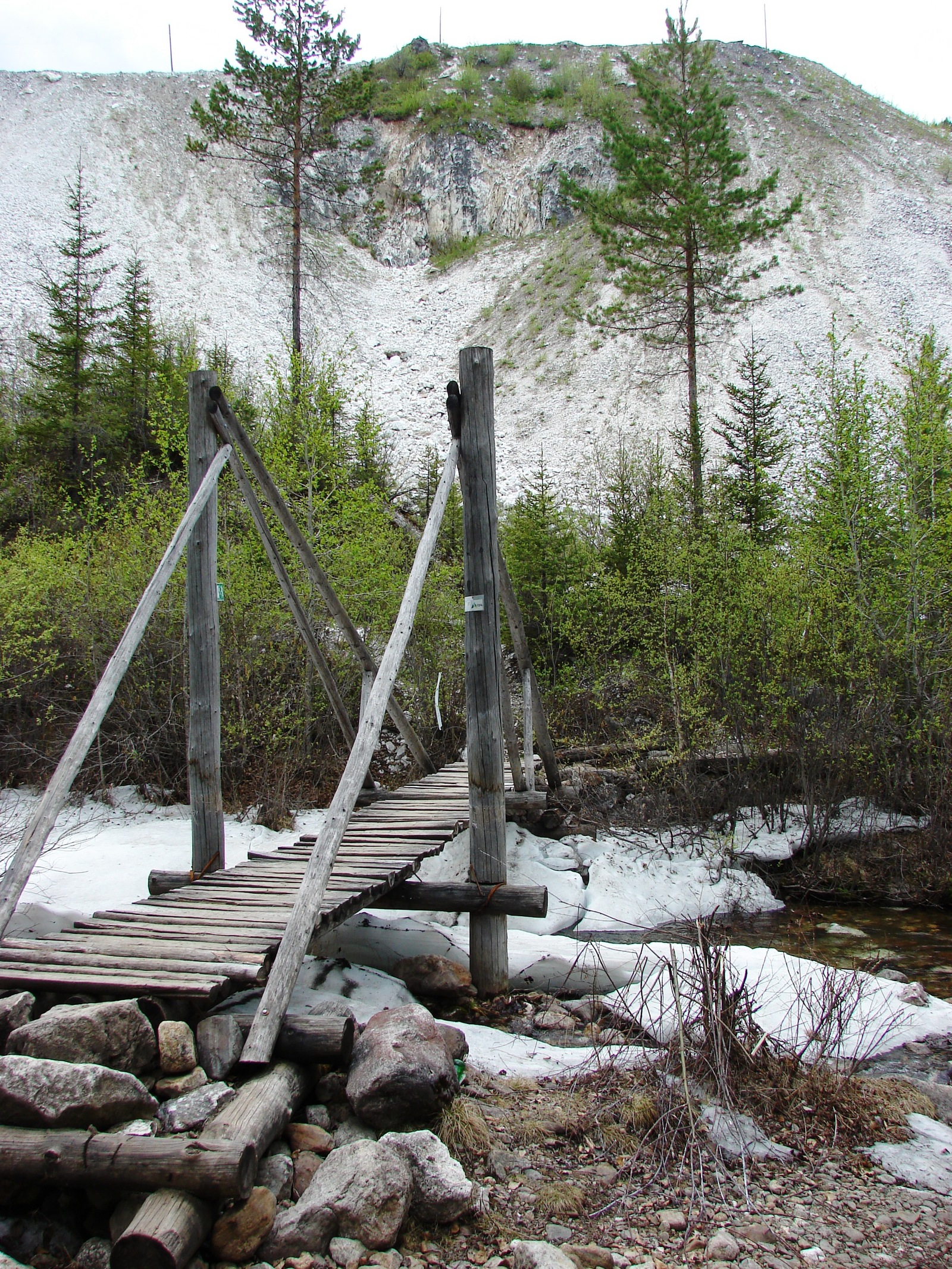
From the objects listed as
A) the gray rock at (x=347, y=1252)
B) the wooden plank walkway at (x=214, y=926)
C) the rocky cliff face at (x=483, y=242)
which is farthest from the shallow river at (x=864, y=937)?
the rocky cliff face at (x=483, y=242)

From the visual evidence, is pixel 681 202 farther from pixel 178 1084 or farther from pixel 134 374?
pixel 178 1084

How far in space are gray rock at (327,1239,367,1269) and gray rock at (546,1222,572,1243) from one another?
0.50 m

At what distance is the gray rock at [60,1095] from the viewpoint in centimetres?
190

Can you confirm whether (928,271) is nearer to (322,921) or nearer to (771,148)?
(771,148)

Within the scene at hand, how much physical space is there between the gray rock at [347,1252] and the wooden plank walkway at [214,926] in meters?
0.78

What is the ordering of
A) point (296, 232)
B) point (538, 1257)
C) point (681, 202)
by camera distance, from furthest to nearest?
point (296, 232) < point (681, 202) < point (538, 1257)

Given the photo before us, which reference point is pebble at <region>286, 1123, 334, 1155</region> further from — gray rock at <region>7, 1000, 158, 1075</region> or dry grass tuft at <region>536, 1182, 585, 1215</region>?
dry grass tuft at <region>536, 1182, 585, 1215</region>

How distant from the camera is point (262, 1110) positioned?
2.10 m

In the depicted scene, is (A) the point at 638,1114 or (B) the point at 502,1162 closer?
(B) the point at 502,1162

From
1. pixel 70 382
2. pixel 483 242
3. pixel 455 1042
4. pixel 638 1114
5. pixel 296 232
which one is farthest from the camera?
pixel 483 242

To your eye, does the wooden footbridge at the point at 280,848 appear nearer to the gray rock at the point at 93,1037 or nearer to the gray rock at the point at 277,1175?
the gray rock at the point at 93,1037

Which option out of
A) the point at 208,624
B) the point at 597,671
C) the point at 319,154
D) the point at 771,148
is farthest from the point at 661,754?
the point at 319,154

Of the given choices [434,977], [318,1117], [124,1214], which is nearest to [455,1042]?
[318,1117]

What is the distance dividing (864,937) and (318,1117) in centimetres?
497
